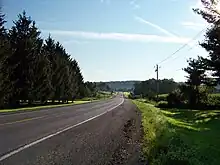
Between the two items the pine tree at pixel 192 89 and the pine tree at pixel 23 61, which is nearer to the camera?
the pine tree at pixel 23 61

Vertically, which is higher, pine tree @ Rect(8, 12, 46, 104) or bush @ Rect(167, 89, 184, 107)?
pine tree @ Rect(8, 12, 46, 104)

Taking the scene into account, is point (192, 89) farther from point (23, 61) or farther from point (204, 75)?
point (23, 61)

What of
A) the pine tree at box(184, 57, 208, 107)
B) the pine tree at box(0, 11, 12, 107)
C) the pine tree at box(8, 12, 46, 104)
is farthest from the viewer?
the pine tree at box(184, 57, 208, 107)

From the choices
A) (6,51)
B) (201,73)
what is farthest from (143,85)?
(6,51)

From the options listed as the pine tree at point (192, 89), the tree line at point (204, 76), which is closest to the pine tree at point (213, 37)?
the tree line at point (204, 76)

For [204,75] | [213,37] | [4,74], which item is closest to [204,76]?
[204,75]

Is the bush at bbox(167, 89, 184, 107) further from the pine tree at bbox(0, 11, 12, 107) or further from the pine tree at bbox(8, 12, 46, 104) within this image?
the pine tree at bbox(0, 11, 12, 107)

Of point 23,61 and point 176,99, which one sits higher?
point 23,61

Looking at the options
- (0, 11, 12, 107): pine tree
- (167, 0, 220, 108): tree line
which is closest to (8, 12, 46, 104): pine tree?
(0, 11, 12, 107): pine tree

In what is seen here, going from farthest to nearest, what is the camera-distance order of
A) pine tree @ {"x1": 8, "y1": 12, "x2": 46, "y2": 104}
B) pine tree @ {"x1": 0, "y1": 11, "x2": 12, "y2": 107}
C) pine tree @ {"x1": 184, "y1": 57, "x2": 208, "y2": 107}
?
pine tree @ {"x1": 184, "y1": 57, "x2": 208, "y2": 107} < pine tree @ {"x1": 8, "y1": 12, "x2": 46, "y2": 104} < pine tree @ {"x1": 0, "y1": 11, "x2": 12, "y2": 107}

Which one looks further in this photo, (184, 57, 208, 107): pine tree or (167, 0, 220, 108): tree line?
(184, 57, 208, 107): pine tree

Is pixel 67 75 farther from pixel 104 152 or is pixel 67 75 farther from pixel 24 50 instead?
pixel 104 152

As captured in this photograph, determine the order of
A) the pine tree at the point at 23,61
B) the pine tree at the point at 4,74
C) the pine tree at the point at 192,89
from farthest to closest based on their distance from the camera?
the pine tree at the point at 192,89 → the pine tree at the point at 23,61 → the pine tree at the point at 4,74

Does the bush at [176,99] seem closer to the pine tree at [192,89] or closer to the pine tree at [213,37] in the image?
the pine tree at [192,89]
